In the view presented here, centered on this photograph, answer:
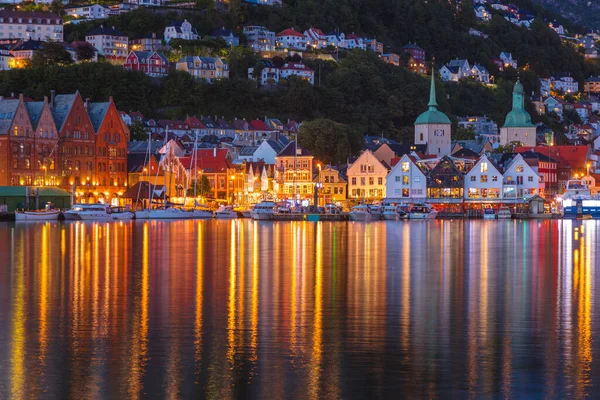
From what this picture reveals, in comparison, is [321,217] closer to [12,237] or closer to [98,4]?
[12,237]

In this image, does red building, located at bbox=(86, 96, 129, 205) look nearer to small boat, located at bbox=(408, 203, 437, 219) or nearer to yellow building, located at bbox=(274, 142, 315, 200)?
yellow building, located at bbox=(274, 142, 315, 200)

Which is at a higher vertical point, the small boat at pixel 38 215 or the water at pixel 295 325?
the small boat at pixel 38 215

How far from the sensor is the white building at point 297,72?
162250 mm

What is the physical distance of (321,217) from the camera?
306 ft

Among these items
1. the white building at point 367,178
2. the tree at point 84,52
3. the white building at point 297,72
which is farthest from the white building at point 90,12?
the white building at point 367,178

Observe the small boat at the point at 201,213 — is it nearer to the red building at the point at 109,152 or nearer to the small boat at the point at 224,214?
the small boat at the point at 224,214

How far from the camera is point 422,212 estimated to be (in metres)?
98.6

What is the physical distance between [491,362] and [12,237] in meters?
42.2

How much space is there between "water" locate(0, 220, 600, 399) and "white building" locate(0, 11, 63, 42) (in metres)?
120

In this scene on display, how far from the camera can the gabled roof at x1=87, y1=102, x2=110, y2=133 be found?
340 feet

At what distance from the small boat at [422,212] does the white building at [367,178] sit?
9026 mm

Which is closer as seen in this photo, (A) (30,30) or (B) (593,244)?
(B) (593,244)

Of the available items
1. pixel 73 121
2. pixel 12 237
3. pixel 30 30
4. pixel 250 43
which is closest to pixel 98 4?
pixel 30 30

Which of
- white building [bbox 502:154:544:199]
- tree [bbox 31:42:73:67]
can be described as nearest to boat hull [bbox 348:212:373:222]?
white building [bbox 502:154:544:199]
